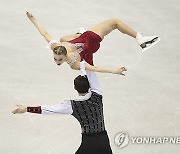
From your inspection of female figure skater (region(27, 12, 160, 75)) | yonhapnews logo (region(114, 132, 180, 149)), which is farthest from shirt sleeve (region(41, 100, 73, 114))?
yonhapnews logo (region(114, 132, 180, 149))

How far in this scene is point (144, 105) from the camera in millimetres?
5902

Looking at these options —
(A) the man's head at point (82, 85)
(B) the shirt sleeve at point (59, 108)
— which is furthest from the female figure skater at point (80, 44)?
(B) the shirt sleeve at point (59, 108)

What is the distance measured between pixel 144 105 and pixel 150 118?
0.28 meters

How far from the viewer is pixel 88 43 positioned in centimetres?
467

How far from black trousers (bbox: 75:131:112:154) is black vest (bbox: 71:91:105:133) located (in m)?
0.05

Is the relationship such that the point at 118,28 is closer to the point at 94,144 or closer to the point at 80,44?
the point at 80,44

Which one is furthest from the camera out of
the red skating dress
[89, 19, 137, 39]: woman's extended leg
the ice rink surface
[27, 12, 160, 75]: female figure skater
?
the ice rink surface

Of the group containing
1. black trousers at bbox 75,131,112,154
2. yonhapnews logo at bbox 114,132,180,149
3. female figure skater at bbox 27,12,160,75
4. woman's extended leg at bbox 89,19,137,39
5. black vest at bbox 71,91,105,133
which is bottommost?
yonhapnews logo at bbox 114,132,180,149

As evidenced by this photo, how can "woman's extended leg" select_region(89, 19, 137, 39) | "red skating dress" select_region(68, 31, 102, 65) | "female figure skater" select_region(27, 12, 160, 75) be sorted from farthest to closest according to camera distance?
"woman's extended leg" select_region(89, 19, 137, 39) < "red skating dress" select_region(68, 31, 102, 65) < "female figure skater" select_region(27, 12, 160, 75)

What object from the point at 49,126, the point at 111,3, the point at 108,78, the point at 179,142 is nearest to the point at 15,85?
the point at 49,126

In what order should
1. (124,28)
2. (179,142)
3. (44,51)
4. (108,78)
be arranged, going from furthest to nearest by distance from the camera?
(44,51), (108,78), (179,142), (124,28)

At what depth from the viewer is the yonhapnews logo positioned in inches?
209

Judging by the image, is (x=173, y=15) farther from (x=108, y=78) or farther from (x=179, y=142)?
(x=179, y=142)

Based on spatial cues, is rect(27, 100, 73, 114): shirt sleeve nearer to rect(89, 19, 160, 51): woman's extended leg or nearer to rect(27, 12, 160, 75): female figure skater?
rect(27, 12, 160, 75): female figure skater
